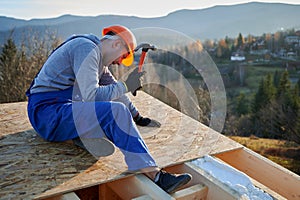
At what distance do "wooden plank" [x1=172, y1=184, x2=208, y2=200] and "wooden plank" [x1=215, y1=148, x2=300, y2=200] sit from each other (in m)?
0.55

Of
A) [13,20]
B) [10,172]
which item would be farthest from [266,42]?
[10,172]

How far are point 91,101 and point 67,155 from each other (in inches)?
17.9

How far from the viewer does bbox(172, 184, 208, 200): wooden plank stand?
78.8 inches

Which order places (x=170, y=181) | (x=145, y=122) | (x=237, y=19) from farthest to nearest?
(x=237, y=19) < (x=145, y=122) < (x=170, y=181)

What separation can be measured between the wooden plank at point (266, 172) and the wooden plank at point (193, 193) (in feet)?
1.81

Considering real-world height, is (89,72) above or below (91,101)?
above

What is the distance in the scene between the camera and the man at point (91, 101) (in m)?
2.18

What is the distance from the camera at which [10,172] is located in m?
2.17

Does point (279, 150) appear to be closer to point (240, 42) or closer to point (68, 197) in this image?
point (240, 42)

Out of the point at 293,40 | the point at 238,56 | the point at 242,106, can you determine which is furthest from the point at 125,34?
the point at 238,56

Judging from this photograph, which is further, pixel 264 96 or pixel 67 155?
pixel 264 96

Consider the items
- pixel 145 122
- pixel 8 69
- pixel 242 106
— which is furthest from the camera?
pixel 242 106

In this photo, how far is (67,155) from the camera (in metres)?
2.44

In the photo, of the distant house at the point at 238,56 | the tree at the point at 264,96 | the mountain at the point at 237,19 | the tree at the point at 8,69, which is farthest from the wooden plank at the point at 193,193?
the distant house at the point at 238,56
